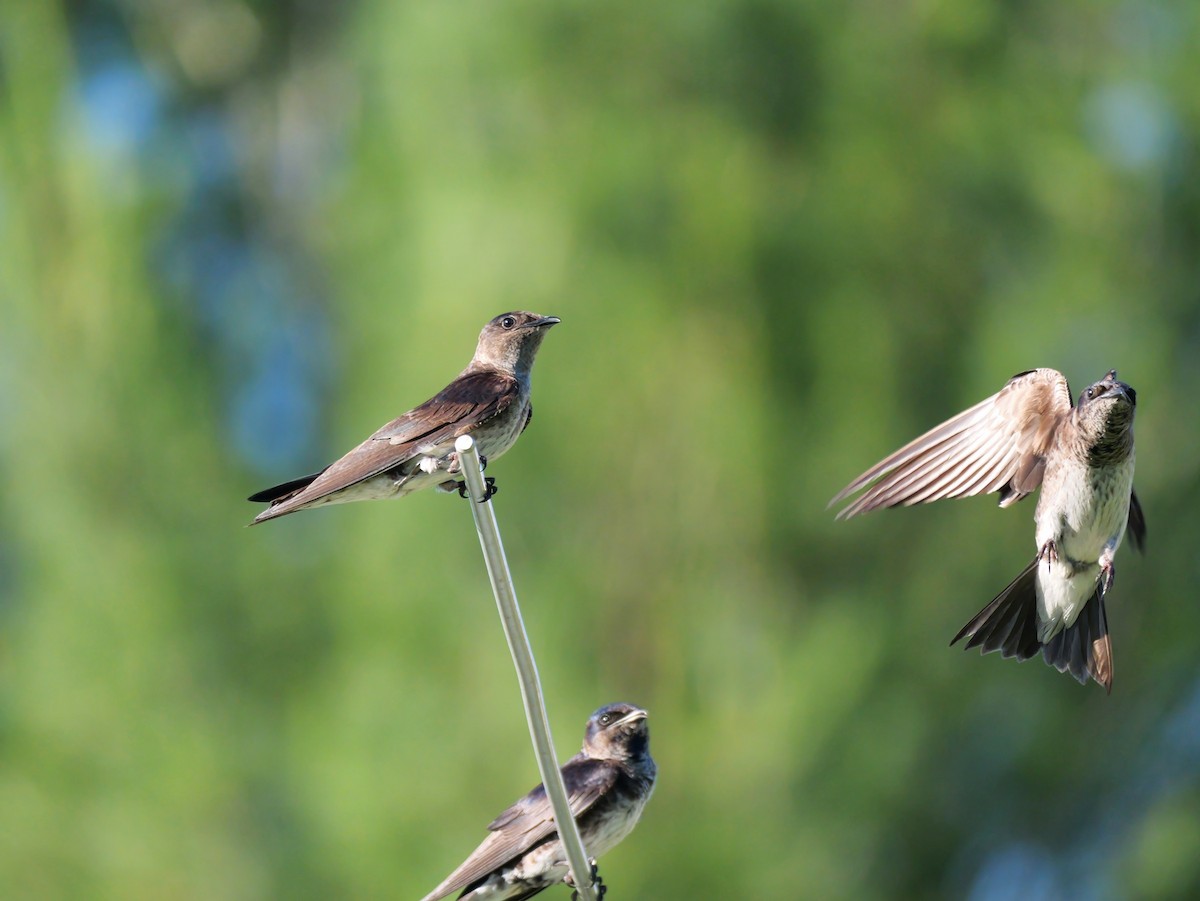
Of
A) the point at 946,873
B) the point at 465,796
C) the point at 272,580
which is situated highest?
the point at 272,580

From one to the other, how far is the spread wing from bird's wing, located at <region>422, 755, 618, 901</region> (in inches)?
42.1

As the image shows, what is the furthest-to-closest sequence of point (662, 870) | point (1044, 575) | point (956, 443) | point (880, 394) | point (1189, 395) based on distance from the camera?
point (1189, 395)
point (880, 394)
point (662, 870)
point (956, 443)
point (1044, 575)

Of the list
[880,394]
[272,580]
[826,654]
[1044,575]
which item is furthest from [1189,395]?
[272,580]

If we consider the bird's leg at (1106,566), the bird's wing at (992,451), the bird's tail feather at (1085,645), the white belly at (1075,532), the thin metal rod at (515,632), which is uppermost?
the bird's wing at (992,451)

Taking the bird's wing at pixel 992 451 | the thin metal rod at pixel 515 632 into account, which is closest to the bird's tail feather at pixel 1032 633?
the bird's wing at pixel 992 451

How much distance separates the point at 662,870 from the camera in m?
5.15

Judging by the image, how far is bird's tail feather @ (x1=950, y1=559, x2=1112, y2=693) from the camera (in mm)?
3396

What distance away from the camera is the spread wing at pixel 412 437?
8.96 ft

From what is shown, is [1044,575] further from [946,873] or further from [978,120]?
[978,120]

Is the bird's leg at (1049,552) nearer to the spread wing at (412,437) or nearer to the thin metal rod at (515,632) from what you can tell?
the spread wing at (412,437)

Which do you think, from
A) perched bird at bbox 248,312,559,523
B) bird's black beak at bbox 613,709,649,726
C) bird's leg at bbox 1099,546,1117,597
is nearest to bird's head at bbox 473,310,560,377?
perched bird at bbox 248,312,559,523

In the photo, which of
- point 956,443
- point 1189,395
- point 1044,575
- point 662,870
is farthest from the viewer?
point 1189,395

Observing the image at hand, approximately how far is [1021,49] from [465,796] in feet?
13.4

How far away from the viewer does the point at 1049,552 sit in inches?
137
